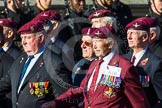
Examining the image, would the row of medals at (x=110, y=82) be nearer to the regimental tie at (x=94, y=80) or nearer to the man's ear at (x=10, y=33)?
the regimental tie at (x=94, y=80)

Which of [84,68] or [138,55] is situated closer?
[138,55]

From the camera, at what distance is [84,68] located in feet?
27.0

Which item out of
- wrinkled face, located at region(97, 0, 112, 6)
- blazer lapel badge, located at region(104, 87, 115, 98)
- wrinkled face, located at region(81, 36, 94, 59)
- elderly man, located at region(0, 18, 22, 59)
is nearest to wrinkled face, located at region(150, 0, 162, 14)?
wrinkled face, located at region(97, 0, 112, 6)

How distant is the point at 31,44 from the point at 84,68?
1045 mm

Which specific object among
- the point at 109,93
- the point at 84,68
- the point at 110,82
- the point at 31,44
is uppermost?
the point at 31,44

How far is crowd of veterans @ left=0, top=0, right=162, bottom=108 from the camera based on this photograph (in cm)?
666

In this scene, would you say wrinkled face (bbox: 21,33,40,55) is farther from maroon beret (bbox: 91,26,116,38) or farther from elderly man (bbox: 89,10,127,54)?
elderly man (bbox: 89,10,127,54)

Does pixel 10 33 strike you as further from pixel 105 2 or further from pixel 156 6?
pixel 156 6

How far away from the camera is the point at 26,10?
1197 centimetres

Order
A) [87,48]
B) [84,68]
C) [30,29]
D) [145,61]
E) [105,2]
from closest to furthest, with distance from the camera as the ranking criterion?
[30,29]
[145,61]
[84,68]
[87,48]
[105,2]

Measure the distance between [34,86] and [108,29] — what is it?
1169 mm

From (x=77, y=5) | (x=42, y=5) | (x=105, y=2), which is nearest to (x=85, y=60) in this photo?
(x=77, y=5)

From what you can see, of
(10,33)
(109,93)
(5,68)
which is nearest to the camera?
(109,93)

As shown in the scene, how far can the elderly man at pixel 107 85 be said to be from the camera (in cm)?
656
